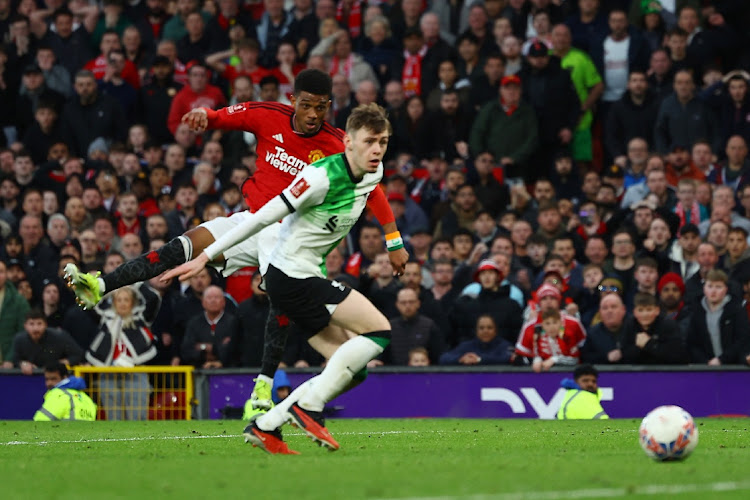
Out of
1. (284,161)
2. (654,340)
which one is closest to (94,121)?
(654,340)

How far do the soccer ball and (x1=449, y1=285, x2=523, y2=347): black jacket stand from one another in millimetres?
7877

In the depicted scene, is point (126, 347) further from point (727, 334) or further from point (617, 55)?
point (617, 55)

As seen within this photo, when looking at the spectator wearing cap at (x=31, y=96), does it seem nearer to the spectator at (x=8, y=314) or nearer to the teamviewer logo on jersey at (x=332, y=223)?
the spectator at (x=8, y=314)

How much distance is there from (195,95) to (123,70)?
6.00ft

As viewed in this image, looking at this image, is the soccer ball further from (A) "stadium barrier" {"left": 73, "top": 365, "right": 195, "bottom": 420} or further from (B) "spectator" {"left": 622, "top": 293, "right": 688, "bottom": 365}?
(A) "stadium barrier" {"left": 73, "top": 365, "right": 195, "bottom": 420}

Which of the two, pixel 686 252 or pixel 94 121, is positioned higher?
pixel 94 121

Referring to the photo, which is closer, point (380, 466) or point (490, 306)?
point (380, 466)

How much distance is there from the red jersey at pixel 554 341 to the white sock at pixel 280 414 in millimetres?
6961

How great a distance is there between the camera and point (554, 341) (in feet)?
49.5

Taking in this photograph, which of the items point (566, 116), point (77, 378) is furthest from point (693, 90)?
point (77, 378)

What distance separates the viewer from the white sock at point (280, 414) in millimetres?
8453

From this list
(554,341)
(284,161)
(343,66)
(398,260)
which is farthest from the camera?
(343,66)

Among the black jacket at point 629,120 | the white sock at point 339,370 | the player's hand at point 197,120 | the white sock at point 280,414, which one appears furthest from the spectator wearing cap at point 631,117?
the white sock at point 280,414

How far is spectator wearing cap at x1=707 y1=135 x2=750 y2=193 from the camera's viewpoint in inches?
681
